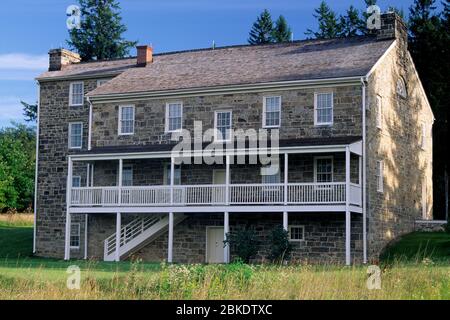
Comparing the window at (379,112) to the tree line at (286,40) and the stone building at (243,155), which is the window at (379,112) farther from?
the tree line at (286,40)

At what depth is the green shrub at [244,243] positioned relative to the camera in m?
28.8

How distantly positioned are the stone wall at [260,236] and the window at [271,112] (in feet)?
12.2

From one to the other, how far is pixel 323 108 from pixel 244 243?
639 centimetres

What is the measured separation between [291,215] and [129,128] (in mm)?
8677

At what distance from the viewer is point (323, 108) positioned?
31.0m

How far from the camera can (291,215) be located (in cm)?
3092

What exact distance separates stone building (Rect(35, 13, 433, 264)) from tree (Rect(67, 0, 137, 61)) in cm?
2202

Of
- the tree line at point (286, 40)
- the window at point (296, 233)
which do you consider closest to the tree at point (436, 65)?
the tree line at point (286, 40)

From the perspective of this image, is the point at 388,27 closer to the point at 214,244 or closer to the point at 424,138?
the point at 424,138

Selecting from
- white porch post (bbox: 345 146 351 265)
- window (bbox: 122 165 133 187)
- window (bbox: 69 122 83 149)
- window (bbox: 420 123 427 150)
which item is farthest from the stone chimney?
window (bbox: 69 122 83 149)

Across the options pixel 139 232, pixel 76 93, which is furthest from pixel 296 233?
pixel 76 93

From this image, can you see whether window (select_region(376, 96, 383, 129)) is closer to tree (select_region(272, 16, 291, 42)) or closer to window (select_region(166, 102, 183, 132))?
window (select_region(166, 102, 183, 132))

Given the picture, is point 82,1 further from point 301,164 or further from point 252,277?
point 252,277
